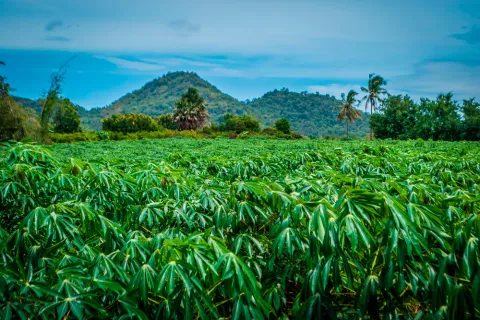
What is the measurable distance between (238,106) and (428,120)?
81.6 meters

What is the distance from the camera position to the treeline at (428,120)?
33938 mm

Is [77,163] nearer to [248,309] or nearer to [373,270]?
[248,309]

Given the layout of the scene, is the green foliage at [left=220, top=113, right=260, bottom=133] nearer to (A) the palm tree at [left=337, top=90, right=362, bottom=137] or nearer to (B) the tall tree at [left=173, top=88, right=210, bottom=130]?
(B) the tall tree at [left=173, top=88, right=210, bottom=130]

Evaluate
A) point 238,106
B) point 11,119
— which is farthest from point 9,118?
point 238,106

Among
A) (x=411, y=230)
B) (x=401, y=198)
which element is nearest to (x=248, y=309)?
(x=411, y=230)

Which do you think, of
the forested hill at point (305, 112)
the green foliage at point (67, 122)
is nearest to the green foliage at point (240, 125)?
the green foliage at point (67, 122)

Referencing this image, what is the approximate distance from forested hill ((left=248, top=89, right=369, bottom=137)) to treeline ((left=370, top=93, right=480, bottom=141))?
47532 millimetres

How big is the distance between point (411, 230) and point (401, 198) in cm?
47

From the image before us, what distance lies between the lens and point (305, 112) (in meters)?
109

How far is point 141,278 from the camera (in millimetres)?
1258

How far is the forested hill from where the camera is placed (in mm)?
95000

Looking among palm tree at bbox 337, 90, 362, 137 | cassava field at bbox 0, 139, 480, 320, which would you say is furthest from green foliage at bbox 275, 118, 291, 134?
cassava field at bbox 0, 139, 480, 320

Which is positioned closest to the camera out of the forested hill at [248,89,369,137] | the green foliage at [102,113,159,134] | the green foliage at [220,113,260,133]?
the green foliage at [220,113,260,133]

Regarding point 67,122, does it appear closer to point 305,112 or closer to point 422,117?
point 422,117
